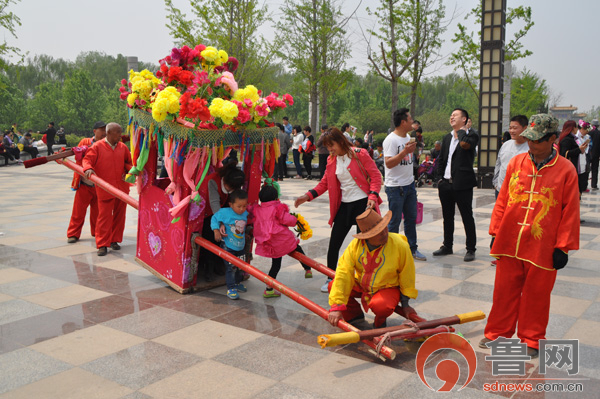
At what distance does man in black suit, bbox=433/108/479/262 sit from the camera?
600cm

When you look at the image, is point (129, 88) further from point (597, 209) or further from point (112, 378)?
point (597, 209)

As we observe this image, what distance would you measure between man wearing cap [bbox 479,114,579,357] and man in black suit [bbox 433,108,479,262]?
2.31 meters

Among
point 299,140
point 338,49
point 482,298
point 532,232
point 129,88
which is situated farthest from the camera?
point 338,49

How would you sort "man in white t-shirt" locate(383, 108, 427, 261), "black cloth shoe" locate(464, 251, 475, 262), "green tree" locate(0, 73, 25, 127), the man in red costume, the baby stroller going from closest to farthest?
"man in white t-shirt" locate(383, 108, 427, 261) → "black cloth shoe" locate(464, 251, 475, 262) → the man in red costume → the baby stroller → "green tree" locate(0, 73, 25, 127)

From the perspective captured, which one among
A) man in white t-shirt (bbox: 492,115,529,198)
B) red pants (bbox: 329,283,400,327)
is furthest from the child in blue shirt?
man in white t-shirt (bbox: 492,115,529,198)

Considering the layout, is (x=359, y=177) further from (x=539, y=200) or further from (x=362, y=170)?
(x=539, y=200)

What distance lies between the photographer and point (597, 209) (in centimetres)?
995

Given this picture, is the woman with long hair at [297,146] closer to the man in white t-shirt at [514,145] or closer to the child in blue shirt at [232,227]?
the man in white t-shirt at [514,145]

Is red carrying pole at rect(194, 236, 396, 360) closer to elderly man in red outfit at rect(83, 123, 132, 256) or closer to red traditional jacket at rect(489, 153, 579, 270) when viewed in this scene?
red traditional jacket at rect(489, 153, 579, 270)

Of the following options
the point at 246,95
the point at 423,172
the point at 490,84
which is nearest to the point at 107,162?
the point at 246,95

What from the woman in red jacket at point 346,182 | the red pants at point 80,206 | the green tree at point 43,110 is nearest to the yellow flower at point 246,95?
the woman in red jacket at point 346,182

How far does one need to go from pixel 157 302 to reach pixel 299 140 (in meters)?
11.3

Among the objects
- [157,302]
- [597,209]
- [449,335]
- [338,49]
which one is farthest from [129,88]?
[338,49]

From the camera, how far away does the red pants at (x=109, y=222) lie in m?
6.66
